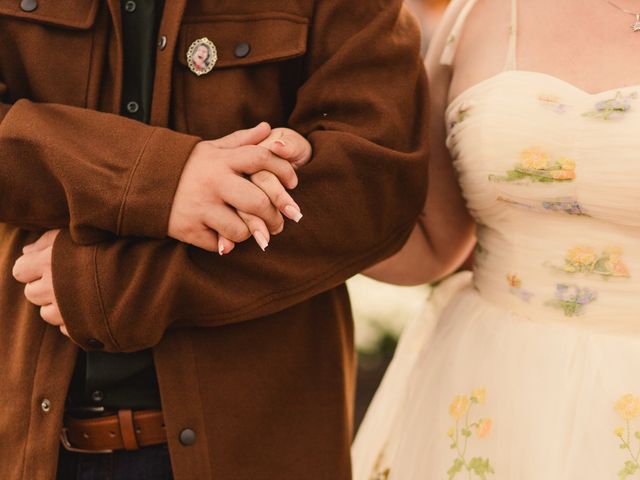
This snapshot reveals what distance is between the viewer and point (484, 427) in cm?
162

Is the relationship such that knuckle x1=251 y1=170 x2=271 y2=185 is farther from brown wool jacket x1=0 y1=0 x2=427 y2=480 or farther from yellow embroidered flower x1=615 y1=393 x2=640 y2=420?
yellow embroidered flower x1=615 y1=393 x2=640 y2=420

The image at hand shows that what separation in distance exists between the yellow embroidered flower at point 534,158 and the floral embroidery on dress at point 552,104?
0.24ft

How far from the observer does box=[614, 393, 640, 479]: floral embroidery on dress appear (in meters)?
1.48

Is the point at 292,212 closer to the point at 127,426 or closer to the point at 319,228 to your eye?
the point at 319,228

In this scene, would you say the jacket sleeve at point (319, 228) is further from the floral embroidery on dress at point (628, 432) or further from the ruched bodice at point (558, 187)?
the floral embroidery on dress at point (628, 432)

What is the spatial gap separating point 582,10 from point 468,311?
60 cm

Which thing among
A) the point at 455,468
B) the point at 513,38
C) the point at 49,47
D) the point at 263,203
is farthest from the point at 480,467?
the point at 49,47

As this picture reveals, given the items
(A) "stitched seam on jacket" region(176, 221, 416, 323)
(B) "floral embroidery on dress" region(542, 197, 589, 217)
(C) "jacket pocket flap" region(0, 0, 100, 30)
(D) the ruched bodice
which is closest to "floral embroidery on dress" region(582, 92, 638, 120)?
(D) the ruched bodice

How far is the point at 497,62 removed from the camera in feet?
5.50

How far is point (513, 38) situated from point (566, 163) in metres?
0.27

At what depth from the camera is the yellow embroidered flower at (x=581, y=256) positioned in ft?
5.24

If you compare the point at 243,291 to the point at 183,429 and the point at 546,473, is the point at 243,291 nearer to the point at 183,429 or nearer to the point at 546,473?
the point at 183,429

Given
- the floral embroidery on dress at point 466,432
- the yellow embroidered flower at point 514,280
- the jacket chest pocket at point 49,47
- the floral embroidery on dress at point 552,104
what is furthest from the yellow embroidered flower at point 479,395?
the jacket chest pocket at point 49,47

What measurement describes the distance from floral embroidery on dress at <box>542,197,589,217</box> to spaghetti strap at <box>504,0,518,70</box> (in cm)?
25
